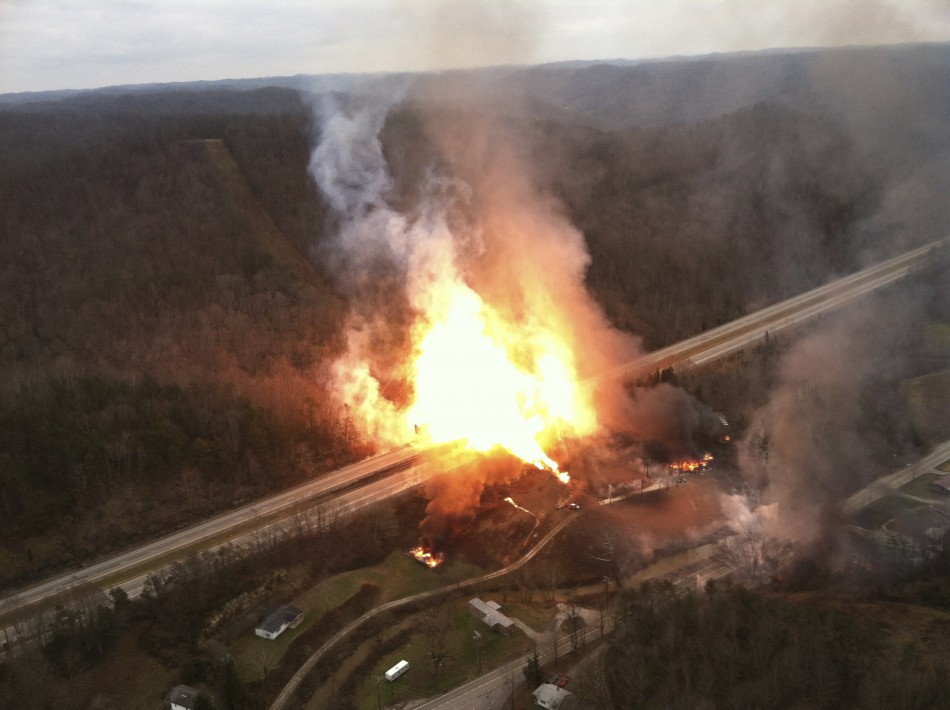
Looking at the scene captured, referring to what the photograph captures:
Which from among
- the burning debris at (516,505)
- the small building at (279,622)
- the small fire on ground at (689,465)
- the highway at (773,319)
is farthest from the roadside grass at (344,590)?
the highway at (773,319)

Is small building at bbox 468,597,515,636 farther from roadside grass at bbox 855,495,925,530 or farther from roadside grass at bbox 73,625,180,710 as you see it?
roadside grass at bbox 855,495,925,530

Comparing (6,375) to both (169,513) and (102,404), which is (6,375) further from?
(169,513)

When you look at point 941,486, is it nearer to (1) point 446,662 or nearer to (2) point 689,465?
(2) point 689,465

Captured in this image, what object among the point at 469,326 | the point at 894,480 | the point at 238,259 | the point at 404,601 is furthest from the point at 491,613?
the point at 238,259

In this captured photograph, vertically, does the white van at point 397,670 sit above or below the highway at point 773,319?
below

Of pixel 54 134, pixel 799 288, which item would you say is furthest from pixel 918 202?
pixel 54 134

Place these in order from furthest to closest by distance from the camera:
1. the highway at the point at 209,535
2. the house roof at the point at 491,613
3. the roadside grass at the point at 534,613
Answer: the highway at the point at 209,535 → the roadside grass at the point at 534,613 → the house roof at the point at 491,613

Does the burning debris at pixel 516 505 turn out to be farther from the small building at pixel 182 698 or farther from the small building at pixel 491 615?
the small building at pixel 182 698
